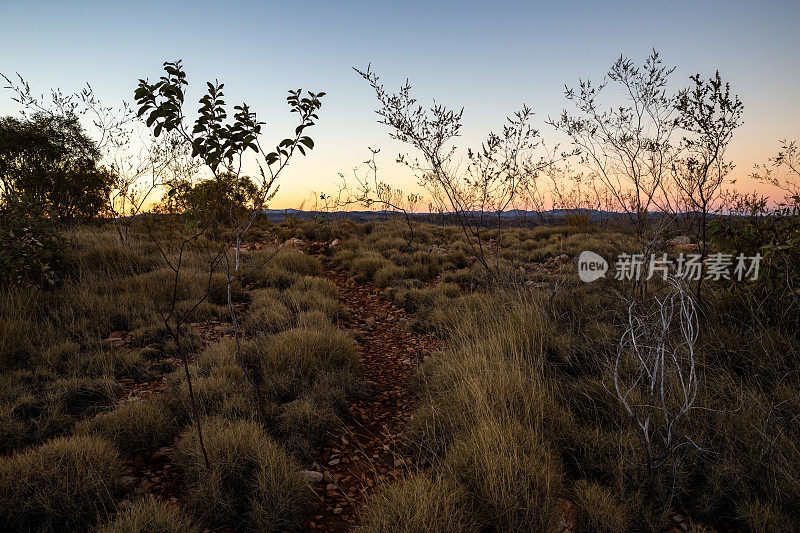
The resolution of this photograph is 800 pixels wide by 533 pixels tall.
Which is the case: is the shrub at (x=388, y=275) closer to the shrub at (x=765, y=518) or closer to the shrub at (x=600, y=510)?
the shrub at (x=600, y=510)

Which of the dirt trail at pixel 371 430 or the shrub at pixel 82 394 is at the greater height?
the shrub at pixel 82 394

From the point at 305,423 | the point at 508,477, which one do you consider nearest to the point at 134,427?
the point at 305,423

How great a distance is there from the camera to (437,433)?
2.91m

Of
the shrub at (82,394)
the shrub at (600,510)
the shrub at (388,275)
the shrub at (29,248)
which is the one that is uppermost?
the shrub at (29,248)

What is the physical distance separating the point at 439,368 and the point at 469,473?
1.46 m

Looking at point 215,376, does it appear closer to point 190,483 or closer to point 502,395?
point 190,483

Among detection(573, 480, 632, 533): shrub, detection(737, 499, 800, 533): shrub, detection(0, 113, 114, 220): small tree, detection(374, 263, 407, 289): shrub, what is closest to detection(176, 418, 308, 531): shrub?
detection(573, 480, 632, 533): shrub

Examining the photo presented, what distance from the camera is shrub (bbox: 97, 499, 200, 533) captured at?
1986mm

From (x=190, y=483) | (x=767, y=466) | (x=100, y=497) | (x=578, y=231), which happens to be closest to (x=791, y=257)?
(x=767, y=466)

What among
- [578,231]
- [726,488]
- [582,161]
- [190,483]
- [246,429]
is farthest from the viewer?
[578,231]

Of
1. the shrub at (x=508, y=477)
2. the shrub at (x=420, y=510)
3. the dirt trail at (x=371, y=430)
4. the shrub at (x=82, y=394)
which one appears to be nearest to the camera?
the shrub at (x=420, y=510)

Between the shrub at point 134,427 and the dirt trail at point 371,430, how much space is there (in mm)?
1202

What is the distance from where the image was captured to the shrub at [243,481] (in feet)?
7.48

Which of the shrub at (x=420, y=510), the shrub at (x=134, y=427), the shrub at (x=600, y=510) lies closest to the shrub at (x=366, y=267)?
the shrub at (x=134, y=427)
